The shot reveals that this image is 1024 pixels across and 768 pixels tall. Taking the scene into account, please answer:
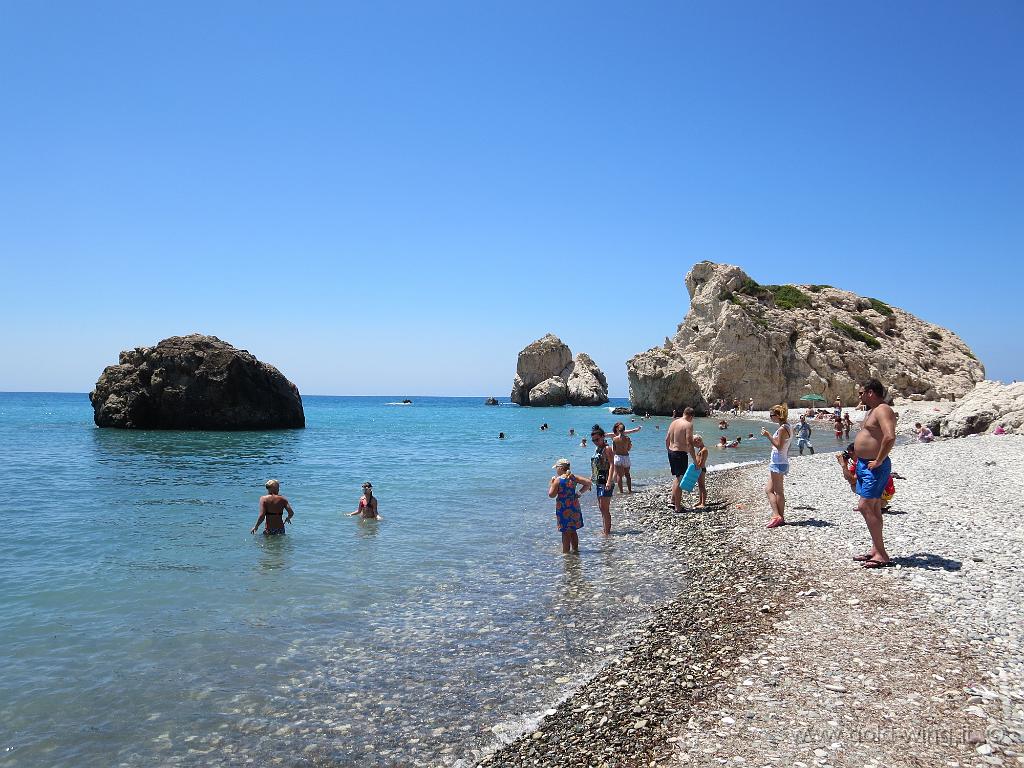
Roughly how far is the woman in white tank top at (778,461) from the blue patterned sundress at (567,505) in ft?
11.6

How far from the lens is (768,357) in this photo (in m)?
72.5

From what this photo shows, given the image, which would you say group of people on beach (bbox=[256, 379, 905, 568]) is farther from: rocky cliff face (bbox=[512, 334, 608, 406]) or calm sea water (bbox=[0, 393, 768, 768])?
rocky cliff face (bbox=[512, 334, 608, 406])

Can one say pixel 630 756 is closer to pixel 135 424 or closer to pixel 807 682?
pixel 807 682

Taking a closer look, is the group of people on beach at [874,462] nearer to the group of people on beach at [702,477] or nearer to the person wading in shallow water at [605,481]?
the group of people on beach at [702,477]

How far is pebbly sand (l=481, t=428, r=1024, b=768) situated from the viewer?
4.39 m

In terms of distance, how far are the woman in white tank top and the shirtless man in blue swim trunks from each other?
283 cm

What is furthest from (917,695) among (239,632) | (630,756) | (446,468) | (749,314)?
(749,314)

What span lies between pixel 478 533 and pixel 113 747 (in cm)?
906

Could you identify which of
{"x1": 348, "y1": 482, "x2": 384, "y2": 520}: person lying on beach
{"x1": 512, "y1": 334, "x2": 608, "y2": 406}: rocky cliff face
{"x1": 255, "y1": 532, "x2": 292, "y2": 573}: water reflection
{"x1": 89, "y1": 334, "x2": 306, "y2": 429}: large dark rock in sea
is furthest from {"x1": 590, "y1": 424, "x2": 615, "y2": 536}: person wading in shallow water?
{"x1": 512, "y1": 334, "x2": 608, "y2": 406}: rocky cliff face

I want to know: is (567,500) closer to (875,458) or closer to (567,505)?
(567,505)

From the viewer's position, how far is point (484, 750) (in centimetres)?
522

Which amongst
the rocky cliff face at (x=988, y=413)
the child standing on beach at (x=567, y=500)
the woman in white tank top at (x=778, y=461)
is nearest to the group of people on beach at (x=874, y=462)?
the woman in white tank top at (x=778, y=461)

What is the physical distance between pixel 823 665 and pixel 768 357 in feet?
237

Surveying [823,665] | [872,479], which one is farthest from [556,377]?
[823,665]
